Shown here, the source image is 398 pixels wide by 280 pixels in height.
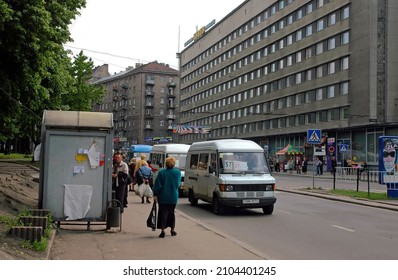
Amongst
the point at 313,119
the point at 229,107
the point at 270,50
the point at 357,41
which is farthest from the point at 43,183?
the point at 229,107

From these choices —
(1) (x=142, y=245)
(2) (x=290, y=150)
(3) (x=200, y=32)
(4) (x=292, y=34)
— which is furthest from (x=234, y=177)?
(3) (x=200, y=32)

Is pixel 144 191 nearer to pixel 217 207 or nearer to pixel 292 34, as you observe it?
pixel 217 207

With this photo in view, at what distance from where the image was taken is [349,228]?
12.0 metres

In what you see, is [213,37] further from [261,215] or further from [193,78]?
[261,215]

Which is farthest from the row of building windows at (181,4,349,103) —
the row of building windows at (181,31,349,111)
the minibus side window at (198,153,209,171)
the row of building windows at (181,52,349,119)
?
the minibus side window at (198,153,209,171)

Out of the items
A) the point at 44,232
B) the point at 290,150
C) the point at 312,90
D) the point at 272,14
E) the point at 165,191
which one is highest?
the point at 272,14

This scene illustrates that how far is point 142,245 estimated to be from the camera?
28.8 feet

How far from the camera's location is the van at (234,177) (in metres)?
14.4

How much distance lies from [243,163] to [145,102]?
117958 mm

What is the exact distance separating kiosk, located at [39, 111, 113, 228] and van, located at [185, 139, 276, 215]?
4791 mm

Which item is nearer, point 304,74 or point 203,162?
point 203,162

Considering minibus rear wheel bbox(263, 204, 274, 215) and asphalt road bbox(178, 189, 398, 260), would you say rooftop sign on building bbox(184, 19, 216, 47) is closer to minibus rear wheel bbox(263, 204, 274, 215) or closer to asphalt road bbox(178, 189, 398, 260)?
asphalt road bbox(178, 189, 398, 260)

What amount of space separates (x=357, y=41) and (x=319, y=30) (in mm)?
8266

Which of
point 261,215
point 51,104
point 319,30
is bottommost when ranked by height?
point 261,215
